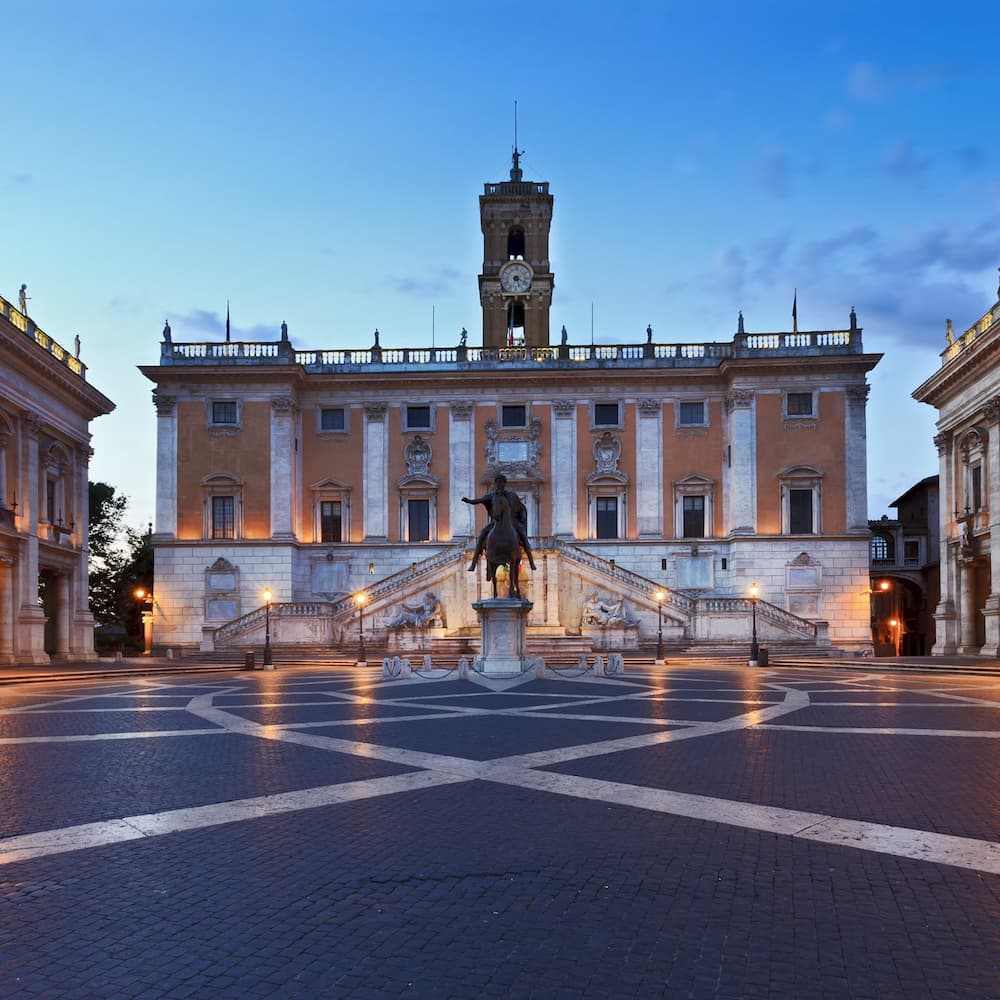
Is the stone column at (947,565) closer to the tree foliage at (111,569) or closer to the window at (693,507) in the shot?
the window at (693,507)

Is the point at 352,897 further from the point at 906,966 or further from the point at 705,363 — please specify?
the point at 705,363

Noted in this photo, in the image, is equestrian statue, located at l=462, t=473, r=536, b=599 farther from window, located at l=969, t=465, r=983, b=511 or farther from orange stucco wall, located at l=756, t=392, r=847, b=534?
orange stucco wall, located at l=756, t=392, r=847, b=534

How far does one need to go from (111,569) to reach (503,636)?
55.9 metres

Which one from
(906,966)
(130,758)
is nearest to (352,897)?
(906,966)

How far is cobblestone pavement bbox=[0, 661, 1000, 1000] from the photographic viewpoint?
208 inches

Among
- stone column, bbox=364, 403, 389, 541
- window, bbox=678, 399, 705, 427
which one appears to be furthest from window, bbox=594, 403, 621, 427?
stone column, bbox=364, 403, 389, 541

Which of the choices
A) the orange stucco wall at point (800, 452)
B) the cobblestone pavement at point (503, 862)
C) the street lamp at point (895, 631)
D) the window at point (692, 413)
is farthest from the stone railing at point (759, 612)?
the street lamp at point (895, 631)

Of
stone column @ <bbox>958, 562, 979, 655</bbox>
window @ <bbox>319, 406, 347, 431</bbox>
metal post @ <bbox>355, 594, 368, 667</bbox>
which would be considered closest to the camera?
metal post @ <bbox>355, 594, 368, 667</bbox>

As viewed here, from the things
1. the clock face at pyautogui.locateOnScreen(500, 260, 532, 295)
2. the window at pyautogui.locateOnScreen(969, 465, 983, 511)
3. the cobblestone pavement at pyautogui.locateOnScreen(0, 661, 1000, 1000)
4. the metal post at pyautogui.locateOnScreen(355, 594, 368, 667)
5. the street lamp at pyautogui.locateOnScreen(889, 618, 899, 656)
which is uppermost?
the clock face at pyautogui.locateOnScreen(500, 260, 532, 295)

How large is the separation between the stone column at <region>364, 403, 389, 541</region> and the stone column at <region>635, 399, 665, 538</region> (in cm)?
1387

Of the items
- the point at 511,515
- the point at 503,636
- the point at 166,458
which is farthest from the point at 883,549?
the point at 503,636

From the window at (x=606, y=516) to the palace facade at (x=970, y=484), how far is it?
645 inches

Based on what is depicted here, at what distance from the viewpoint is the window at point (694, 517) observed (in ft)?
173

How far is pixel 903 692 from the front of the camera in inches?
936
